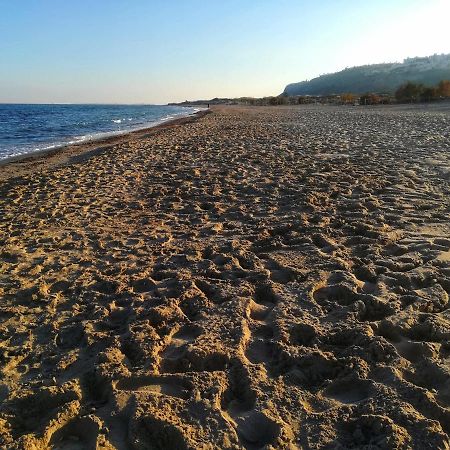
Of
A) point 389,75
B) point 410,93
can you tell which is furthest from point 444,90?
point 389,75

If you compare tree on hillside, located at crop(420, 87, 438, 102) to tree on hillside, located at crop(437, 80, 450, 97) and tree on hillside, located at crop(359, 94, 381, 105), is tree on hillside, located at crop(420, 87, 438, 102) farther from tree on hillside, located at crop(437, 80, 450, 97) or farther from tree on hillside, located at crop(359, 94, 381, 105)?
tree on hillside, located at crop(359, 94, 381, 105)

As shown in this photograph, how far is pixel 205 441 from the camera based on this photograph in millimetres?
2133

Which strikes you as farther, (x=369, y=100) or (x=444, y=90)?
(x=369, y=100)

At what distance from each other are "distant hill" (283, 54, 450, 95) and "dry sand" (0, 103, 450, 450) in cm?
10194

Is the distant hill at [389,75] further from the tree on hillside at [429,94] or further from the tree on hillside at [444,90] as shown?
the tree on hillside at [429,94]

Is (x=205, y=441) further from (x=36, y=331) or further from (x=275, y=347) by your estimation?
(x=36, y=331)

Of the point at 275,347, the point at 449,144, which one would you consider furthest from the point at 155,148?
the point at 275,347

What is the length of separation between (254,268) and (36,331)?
2081 mm

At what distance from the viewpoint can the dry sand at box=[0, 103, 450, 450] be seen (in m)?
2.26

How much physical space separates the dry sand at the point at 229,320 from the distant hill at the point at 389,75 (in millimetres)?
101944

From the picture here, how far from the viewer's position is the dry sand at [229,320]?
226 cm

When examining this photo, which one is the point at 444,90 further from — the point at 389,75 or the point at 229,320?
the point at 389,75

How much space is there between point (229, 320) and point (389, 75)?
136m

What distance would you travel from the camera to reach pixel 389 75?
122062 mm
